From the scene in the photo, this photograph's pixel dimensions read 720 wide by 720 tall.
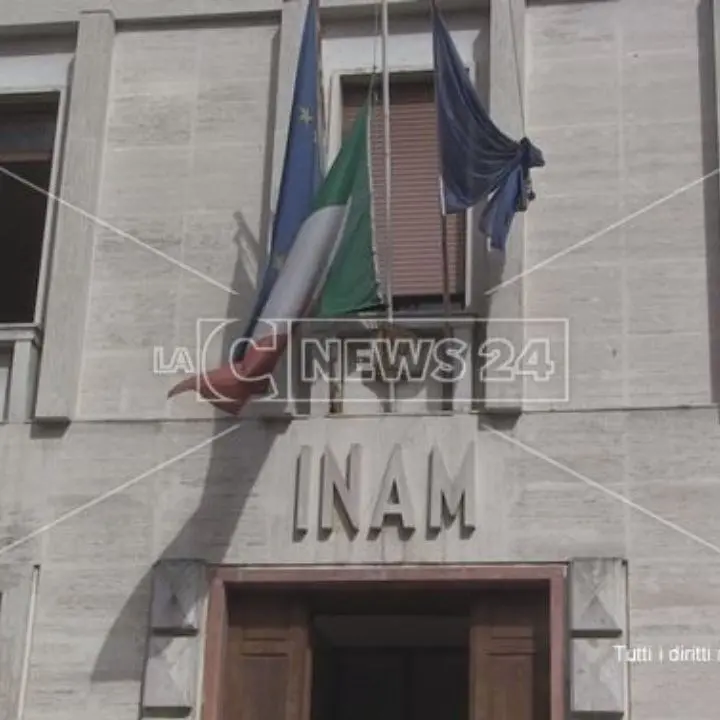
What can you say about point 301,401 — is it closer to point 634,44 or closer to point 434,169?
point 434,169

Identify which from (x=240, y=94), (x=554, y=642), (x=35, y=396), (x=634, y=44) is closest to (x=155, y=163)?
(x=240, y=94)

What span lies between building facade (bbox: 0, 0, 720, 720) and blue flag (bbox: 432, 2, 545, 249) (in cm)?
44

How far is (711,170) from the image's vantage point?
11.9m

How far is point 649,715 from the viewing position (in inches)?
409

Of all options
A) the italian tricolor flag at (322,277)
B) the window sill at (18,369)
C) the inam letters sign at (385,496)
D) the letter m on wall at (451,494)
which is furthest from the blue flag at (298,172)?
the window sill at (18,369)

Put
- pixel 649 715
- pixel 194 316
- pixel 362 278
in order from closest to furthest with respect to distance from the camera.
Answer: pixel 649 715 < pixel 362 278 < pixel 194 316

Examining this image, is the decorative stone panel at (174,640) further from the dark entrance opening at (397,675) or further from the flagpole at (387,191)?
the dark entrance opening at (397,675)

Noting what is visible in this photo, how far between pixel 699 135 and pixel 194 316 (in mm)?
3973

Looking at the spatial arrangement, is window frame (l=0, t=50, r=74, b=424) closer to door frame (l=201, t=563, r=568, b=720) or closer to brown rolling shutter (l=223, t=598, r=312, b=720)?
door frame (l=201, t=563, r=568, b=720)

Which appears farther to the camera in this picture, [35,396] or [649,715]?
[35,396]

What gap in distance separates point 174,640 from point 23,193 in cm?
413

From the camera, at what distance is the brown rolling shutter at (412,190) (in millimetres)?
12141

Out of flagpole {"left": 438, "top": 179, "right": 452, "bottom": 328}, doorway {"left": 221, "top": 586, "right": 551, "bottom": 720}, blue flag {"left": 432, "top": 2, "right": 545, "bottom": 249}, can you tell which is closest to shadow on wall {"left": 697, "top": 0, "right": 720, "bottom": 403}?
blue flag {"left": 432, "top": 2, "right": 545, "bottom": 249}

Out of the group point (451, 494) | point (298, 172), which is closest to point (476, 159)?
point (298, 172)
